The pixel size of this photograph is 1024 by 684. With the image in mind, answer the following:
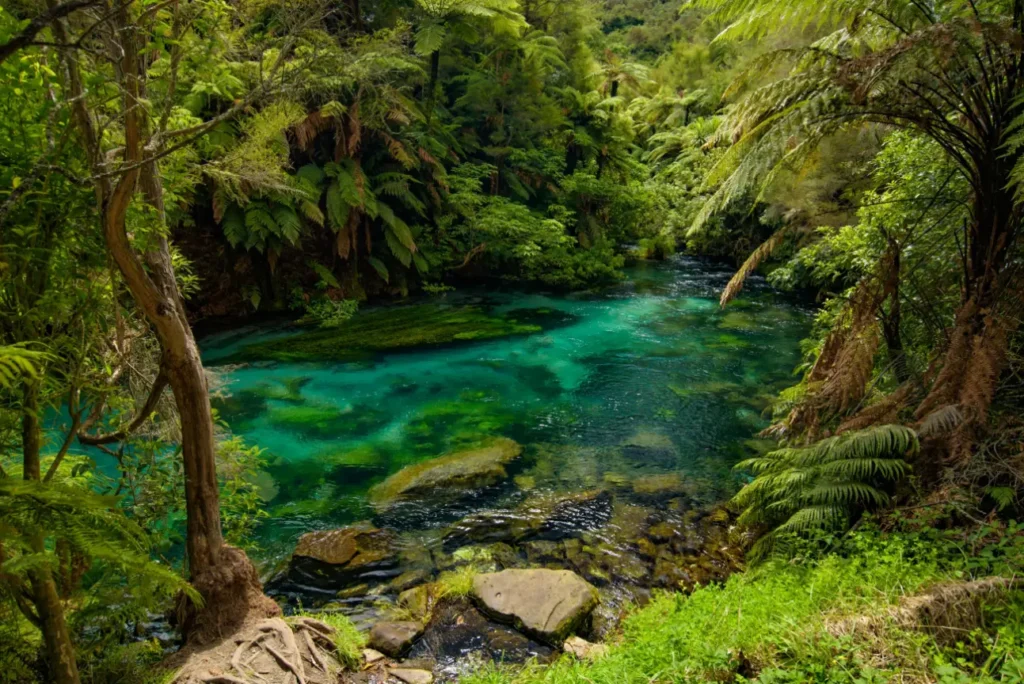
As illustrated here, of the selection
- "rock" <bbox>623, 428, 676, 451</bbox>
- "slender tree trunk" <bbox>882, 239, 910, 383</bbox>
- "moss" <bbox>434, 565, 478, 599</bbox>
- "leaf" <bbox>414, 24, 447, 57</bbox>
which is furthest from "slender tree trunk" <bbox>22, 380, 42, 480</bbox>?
"leaf" <bbox>414, 24, 447, 57</bbox>

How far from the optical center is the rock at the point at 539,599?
12.7ft

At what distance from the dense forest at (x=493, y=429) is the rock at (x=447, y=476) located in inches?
1.6

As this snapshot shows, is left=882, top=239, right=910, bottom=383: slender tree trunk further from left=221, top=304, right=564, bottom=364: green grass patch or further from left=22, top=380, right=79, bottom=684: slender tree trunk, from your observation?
left=221, top=304, right=564, bottom=364: green grass patch

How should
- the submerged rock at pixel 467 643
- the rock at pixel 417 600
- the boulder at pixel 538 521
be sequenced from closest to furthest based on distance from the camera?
1. the submerged rock at pixel 467 643
2. the rock at pixel 417 600
3. the boulder at pixel 538 521

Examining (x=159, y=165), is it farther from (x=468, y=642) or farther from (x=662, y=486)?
(x=662, y=486)

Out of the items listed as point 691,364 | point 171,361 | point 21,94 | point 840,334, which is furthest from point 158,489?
point 691,364

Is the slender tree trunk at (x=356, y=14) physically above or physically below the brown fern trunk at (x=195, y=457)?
above

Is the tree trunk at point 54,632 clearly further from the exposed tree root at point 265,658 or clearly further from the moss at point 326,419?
the moss at point 326,419

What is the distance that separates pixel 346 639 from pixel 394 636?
0.33m

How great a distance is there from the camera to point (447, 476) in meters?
6.02

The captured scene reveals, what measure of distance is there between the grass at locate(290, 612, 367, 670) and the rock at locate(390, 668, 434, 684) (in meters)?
0.24

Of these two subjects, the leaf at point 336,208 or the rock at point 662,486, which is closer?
the rock at point 662,486

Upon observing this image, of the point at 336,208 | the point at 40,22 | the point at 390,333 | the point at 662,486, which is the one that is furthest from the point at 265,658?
the point at 336,208

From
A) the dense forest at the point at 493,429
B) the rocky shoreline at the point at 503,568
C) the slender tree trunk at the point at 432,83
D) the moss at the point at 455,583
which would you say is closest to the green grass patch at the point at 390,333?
the dense forest at the point at 493,429
